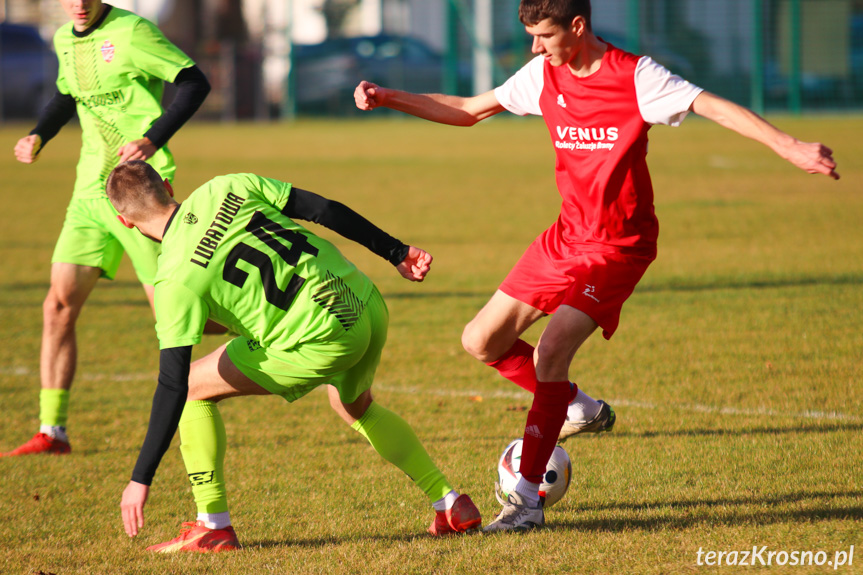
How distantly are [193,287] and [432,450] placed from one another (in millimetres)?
1849

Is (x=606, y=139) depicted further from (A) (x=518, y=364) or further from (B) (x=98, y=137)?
(B) (x=98, y=137)

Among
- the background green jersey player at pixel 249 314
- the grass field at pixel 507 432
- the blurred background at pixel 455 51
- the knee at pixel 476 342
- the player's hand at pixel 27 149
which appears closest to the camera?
the background green jersey player at pixel 249 314

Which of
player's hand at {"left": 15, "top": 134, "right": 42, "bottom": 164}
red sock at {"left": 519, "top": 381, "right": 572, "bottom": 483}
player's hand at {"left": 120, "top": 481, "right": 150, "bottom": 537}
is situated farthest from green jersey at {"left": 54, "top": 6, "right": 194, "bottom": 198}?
red sock at {"left": 519, "top": 381, "right": 572, "bottom": 483}

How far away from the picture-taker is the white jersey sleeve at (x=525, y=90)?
164 inches

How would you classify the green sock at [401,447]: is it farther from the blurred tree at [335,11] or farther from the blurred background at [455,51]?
the blurred tree at [335,11]

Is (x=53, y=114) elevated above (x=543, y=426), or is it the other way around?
(x=53, y=114)

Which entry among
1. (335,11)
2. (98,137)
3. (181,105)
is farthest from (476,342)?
(335,11)

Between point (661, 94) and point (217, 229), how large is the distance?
1712 mm

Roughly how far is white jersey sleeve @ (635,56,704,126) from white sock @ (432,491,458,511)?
1.61m

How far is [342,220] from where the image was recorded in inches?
137

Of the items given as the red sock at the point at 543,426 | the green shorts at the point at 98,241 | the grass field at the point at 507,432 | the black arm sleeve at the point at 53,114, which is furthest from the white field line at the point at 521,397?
the black arm sleeve at the point at 53,114

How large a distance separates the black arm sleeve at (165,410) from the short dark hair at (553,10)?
1.77 meters

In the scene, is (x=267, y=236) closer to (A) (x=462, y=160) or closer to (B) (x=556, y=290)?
(B) (x=556, y=290)

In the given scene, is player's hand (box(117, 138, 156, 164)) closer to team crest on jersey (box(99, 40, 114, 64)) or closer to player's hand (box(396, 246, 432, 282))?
team crest on jersey (box(99, 40, 114, 64))
